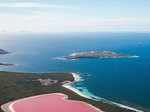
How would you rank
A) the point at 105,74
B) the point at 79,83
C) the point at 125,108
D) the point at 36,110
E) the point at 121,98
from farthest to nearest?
the point at 105,74, the point at 79,83, the point at 121,98, the point at 125,108, the point at 36,110

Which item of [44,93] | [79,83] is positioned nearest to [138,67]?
[79,83]

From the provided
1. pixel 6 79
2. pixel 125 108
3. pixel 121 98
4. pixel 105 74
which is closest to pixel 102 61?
pixel 105 74

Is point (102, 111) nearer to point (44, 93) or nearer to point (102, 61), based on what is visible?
point (44, 93)

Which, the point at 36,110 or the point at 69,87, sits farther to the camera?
the point at 69,87

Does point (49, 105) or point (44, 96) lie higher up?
point (49, 105)

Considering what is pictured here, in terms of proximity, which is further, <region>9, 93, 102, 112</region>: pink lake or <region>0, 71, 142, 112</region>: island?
<region>0, 71, 142, 112</region>: island

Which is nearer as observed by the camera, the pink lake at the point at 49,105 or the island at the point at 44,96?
the pink lake at the point at 49,105

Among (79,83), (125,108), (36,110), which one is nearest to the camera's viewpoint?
(36,110)
